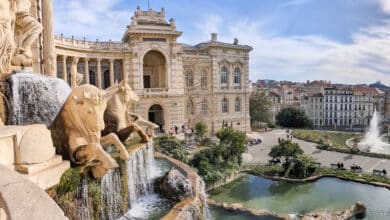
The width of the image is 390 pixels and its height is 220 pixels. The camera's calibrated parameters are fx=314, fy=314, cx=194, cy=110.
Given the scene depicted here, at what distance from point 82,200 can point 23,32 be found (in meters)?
5.22

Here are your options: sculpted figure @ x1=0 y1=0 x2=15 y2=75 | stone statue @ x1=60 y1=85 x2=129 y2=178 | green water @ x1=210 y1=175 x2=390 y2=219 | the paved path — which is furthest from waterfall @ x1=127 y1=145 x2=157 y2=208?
the paved path

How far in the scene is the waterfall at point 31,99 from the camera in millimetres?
7625

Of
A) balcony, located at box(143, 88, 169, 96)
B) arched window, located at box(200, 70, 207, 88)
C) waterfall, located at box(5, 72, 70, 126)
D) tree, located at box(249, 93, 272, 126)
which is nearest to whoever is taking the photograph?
waterfall, located at box(5, 72, 70, 126)

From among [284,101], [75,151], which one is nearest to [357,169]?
[75,151]

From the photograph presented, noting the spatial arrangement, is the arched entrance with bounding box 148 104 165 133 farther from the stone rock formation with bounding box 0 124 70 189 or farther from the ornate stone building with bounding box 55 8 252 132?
the stone rock formation with bounding box 0 124 70 189

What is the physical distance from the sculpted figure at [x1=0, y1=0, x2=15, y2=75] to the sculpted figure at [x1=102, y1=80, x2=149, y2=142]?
3.12 m

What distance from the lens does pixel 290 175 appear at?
941 inches

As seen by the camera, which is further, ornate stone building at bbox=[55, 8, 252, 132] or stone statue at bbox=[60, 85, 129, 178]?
ornate stone building at bbox=[55, 8, 252, 132]

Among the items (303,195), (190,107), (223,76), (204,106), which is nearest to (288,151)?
(303,195)

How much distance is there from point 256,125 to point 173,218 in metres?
43.8

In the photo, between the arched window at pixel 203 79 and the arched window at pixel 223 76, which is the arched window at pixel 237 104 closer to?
the arched window at pixel 223 76

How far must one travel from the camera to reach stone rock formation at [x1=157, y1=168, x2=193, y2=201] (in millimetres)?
11109

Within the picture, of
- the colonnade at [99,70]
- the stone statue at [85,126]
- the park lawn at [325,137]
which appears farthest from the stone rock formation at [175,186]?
the park lawn at [325,137]

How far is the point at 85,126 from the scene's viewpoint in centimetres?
691
